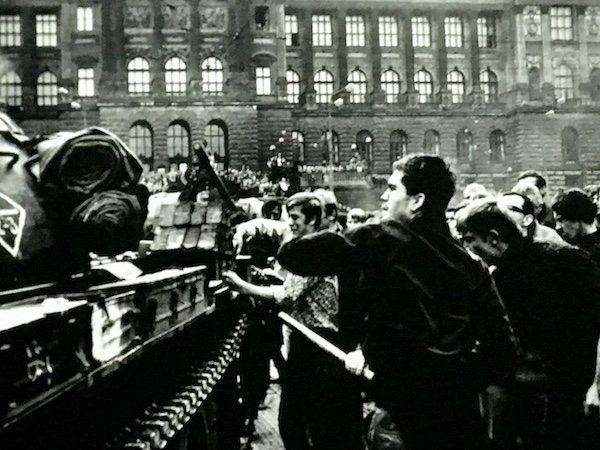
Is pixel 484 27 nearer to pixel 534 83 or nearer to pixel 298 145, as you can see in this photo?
pixel 534 83

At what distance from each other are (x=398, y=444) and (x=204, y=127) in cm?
3606

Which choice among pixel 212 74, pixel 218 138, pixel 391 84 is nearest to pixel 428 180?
pixel 218 138

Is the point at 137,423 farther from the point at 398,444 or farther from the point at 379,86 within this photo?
the point at 379,86

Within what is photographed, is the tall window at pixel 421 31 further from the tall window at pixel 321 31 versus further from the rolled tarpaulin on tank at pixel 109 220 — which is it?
the rolled tarpaulin on tank at pixel 109 220

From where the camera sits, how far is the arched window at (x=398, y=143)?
140 ft

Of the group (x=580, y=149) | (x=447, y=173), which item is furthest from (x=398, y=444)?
(x=580, y=149)

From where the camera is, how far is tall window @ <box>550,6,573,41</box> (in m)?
44.8

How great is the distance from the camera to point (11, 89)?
3966 cm

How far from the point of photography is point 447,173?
2713 mm

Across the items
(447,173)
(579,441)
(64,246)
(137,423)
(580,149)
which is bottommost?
(579,441)

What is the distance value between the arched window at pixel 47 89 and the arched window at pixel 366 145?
16.6 m

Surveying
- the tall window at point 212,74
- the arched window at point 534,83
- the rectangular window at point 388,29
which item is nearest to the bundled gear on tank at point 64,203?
the tall window at point 212,74

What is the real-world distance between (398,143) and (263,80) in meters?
8.76

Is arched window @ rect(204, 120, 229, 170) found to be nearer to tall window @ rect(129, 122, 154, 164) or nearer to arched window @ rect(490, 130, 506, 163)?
tall window @ rect(129, 122, 154, 164)
